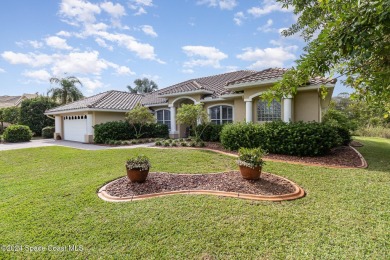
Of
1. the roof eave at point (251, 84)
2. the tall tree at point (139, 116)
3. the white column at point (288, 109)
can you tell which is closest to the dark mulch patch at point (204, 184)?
the white column at point (288, 109)

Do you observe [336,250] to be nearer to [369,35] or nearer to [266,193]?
[266,193]

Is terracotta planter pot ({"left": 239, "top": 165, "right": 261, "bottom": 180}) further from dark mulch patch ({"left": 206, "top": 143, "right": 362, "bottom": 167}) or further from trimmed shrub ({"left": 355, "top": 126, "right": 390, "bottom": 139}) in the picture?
trimmed shrub ({"left": 355, "top": 126, "right": 390, "bottom": 139})

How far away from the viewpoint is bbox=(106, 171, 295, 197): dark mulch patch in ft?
20.7

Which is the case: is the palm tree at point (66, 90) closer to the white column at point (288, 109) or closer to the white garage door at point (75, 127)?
the white garage door at point (75, 127)

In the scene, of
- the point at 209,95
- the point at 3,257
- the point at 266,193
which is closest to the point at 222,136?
the point at 209,95

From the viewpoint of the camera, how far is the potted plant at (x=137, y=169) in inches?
274

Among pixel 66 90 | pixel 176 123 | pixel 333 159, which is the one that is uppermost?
pixel 66 90

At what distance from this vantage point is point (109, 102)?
22312 mm

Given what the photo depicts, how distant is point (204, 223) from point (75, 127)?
2223cm

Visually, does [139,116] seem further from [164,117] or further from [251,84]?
[251,84]

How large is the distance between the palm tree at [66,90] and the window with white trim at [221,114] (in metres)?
22.5

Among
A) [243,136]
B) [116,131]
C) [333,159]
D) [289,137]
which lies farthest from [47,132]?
[333,159]

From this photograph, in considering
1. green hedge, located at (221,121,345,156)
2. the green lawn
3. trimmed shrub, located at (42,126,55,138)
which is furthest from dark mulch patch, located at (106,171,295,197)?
trimmed shrub, located at (42,126,55,138)

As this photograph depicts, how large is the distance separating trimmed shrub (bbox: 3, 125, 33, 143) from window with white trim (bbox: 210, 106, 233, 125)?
804 inches
